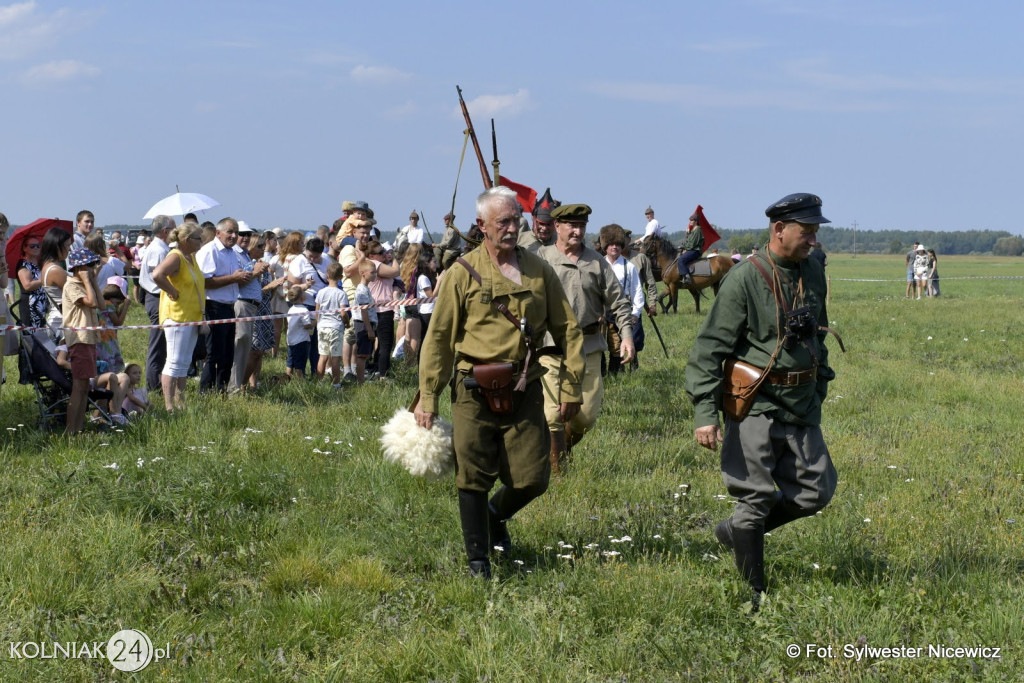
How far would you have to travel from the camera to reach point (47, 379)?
874 cm

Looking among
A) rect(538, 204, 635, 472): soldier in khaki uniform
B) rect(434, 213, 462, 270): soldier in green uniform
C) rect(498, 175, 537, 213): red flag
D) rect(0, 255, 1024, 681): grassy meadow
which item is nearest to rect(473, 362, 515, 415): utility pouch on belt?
rect(0, 255, 1024, 681): grassy meadow

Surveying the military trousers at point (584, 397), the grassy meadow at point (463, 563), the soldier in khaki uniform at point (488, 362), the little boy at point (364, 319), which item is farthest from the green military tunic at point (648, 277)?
the soldier in khaki uniform at point (488, 362)

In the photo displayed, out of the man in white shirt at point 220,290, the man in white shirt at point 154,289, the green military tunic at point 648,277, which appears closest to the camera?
the man in white shirt at point 154,289

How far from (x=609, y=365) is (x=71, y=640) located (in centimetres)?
897

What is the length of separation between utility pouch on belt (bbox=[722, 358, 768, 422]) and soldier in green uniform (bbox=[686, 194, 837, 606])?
1.2 inches

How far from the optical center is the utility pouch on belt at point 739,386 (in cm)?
511

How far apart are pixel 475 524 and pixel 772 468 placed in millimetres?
1602

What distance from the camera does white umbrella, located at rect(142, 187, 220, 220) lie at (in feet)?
55.5

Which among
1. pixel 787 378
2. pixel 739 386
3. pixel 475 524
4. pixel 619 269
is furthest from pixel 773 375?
pixel 619 269

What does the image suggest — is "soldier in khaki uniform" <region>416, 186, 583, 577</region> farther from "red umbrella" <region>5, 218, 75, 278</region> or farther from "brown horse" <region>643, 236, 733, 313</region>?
"red umbrella" <region>5, 218, 75, 278</region>

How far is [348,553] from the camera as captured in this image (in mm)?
5922

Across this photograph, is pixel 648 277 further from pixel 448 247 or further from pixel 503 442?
pixel 503 442

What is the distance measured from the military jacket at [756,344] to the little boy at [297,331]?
7.94 metres

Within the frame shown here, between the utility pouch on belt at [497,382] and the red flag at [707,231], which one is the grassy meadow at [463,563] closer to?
the utility pouch on belt at [497,382]
